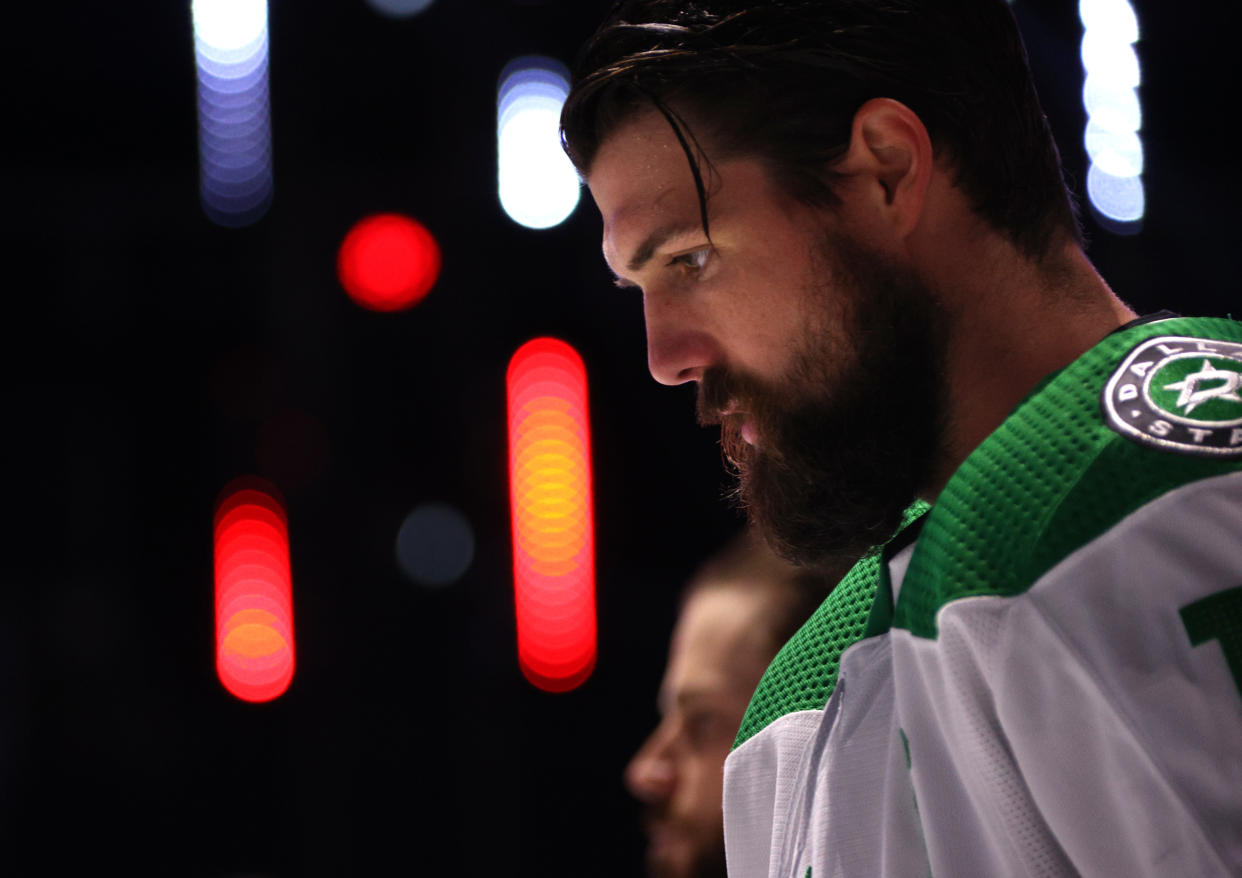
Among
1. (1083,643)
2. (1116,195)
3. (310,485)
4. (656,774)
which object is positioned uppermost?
(1116,195)

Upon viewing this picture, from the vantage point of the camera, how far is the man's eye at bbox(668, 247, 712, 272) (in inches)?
39.7

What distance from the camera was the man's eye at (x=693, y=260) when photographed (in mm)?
1009

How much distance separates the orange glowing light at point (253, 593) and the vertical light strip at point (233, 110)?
0.85m

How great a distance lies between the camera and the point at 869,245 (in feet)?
3.17

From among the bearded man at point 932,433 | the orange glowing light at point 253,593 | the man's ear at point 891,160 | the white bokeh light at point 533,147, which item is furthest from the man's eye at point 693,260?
the orange glowing light at point 253,593

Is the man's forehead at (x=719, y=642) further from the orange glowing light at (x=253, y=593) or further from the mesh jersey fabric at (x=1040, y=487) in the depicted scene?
the orange glowing light at (x=253, y=593)

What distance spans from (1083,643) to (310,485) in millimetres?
3247

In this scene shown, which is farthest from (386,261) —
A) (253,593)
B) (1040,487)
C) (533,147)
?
(1040,487)

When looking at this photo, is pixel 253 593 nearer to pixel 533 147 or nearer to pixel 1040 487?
pixel 533 147

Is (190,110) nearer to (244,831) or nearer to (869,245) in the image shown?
(244,831)

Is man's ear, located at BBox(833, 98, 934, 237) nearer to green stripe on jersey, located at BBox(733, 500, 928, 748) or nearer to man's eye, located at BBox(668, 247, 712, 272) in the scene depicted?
man's eye, located at BBox(668, 247, 712, 272)

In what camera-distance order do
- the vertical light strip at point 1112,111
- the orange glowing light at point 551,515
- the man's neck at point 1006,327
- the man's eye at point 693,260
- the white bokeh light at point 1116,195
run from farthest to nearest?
the orange glowing light at point 551,515 → the white bokeh light at point 1116,195 → the vertical light strip at point 1112,111 → the man's eye at point 693,260 → the man's neck at point 1006,327

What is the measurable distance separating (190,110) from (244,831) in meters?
2.17

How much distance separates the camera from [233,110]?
3.50 meters
